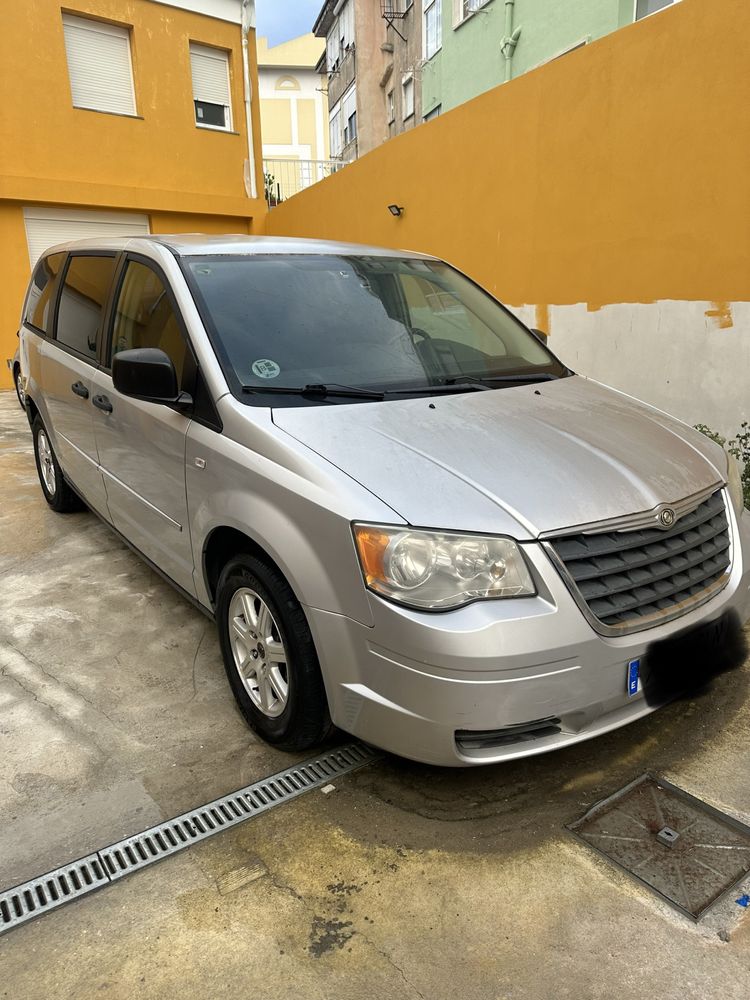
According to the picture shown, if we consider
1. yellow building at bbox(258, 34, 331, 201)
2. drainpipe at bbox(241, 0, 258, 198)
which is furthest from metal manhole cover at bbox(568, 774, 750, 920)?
yellow building at bbox(258, 34, 331, 201)

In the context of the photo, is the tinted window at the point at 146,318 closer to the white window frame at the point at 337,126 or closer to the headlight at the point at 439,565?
the headlight at the point at 439,565

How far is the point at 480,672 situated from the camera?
1.98 meters

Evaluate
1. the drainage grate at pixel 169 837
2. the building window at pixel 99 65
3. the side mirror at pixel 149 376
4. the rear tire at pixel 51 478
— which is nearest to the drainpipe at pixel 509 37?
the building window at pixel 99 65

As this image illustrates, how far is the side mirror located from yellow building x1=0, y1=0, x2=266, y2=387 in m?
10.9

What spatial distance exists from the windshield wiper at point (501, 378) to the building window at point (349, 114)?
2362cm

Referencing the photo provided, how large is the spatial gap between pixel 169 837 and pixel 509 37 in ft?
45.2

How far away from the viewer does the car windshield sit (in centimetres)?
281

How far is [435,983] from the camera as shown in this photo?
69.9 inches

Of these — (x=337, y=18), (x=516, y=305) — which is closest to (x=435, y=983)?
(x=516, y=305)

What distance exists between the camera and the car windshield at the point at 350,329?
281cm

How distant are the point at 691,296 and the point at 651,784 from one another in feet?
12.8

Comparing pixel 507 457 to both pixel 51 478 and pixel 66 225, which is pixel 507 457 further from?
pixel 66 225

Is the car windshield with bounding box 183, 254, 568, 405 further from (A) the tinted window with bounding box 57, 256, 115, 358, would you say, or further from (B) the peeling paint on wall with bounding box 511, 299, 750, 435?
(B) the peeling paint on wall with bounding box 511, 299, 750, 435

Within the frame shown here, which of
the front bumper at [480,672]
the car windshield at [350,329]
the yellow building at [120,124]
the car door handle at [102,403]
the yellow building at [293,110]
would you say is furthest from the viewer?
the yellow building at [293,110]
